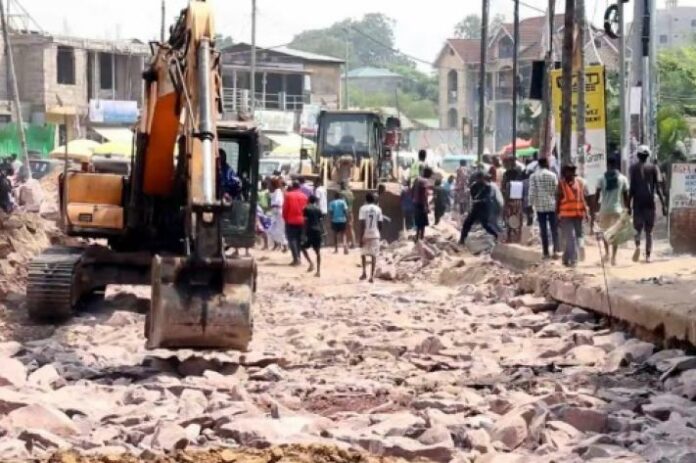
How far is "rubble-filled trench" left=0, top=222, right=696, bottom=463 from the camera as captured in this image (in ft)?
28.9

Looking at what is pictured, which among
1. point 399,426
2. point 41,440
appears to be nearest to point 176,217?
point 399,426

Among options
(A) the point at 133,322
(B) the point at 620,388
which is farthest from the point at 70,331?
(B) the point at 620,388

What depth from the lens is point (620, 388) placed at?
11141 millimetres

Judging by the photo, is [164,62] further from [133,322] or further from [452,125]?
[452,125]

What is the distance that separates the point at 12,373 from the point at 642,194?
38.7 feet

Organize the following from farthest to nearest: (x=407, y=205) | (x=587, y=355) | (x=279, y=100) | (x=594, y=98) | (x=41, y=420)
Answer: (x=279, y=100), (x=407, y=205), (x=594, y=98), (x=587, y=355), (x=41, y=420)

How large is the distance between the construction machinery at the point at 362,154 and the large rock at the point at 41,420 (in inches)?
883

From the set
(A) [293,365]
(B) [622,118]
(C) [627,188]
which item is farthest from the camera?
(B) [622,118]

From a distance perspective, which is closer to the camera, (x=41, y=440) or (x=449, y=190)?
(x=41, y=440)

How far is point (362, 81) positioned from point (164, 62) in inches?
4224

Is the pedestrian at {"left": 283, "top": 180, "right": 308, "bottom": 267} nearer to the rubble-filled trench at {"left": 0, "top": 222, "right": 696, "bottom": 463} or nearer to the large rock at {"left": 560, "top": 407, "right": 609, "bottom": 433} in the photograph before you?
the rubble-filled trench at {"left": 0, "top": 222, "right": 696, "bottom": 463}

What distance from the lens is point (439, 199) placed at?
3553cm

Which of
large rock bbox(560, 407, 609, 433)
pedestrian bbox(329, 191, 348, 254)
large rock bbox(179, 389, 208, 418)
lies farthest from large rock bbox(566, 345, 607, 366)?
pedestrian bbox(329, 191, 348, 254)

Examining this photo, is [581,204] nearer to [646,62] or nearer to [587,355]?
[587,355]
